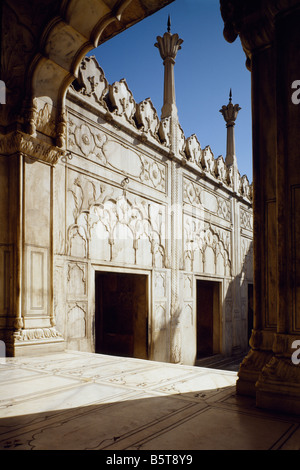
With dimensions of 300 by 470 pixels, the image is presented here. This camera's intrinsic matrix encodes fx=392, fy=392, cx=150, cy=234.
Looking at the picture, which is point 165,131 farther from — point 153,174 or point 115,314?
point 115,314

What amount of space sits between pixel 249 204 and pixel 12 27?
1030 cm

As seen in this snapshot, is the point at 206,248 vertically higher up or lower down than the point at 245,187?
lower down

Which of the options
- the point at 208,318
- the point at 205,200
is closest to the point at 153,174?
the point at 205,200

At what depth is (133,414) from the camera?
7.16ft

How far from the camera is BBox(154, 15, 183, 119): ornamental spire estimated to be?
922 cm

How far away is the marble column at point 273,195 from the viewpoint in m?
2.27

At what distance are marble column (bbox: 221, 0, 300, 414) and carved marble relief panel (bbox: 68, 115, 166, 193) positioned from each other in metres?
3.85

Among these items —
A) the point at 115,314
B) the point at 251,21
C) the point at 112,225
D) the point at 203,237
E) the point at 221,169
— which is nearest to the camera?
the point at 251,21

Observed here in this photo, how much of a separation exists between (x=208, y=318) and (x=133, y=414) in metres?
9.72

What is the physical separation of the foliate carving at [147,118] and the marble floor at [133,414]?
566 centimetres

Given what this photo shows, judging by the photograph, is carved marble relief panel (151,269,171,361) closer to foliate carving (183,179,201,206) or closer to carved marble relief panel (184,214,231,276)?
carved marble relief panel (184,214,231,276)

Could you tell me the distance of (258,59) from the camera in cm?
284

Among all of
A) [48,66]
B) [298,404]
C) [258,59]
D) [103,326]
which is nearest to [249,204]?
[103,326]

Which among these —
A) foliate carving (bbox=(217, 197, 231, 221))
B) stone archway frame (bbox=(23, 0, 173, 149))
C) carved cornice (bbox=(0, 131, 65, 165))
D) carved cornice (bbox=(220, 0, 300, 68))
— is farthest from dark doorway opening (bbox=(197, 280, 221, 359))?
carved cornice (bbox=(220, 0, 300, 68))
